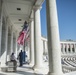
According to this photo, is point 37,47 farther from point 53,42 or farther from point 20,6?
point 20,6

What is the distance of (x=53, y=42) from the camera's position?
18.0 metres

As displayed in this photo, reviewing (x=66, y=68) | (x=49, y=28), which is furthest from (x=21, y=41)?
(x=49, y=28)

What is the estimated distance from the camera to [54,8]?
1917 centimetres

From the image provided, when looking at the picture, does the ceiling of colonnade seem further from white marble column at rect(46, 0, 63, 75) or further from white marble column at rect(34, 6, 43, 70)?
white marble column at rect(46, 0, 63, 75)

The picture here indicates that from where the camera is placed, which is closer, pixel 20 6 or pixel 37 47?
pixel 37 47

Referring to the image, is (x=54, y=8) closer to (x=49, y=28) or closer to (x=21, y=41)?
(x=49, y=28)

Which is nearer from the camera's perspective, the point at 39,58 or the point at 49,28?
the point at 49,28

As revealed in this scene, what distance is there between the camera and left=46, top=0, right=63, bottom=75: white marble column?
17.3 metres

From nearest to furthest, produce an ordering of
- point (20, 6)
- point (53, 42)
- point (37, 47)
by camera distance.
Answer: point (53, 42)
point (37, 47)
point (20, 6)

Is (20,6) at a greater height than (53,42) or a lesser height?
greater

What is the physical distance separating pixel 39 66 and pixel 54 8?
14.2m

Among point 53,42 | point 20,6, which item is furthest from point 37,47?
point 20,6

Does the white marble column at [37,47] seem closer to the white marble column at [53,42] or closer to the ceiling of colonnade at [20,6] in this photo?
the ceiling of colonnade at [20,6]

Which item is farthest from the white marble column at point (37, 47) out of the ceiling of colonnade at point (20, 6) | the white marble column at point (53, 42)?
the white marble column at point (53, 42)
